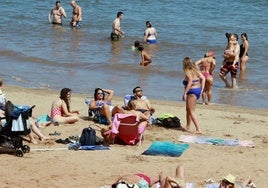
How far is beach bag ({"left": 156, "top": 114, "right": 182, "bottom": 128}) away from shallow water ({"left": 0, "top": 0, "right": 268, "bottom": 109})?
132 inches

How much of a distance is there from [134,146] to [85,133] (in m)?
0.80

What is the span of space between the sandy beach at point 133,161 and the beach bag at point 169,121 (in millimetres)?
174

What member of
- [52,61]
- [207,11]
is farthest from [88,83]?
[207,11]

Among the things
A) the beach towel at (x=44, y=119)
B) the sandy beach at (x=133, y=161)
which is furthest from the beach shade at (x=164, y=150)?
the beach towel at (x=44, y=119)

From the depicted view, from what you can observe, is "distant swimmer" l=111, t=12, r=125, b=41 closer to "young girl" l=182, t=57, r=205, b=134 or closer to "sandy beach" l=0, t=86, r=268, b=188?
"sandy beach" l=0, t=86, r=268, b=188

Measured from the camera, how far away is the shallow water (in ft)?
55.7

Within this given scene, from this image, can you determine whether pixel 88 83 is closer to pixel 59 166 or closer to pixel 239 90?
pixel 239 90

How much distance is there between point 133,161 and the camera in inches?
379

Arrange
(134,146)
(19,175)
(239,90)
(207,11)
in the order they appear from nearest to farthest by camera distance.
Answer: (19,175), (134,146), (239,90), (207,11)

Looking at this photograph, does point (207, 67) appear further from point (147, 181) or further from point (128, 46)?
point (128, 46)

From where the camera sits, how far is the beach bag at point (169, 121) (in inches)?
471

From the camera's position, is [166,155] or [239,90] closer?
[166,155]

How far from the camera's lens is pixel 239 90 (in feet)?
54.4

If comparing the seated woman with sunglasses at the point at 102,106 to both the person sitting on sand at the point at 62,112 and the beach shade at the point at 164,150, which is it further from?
the beach shade at the point at 164,150
